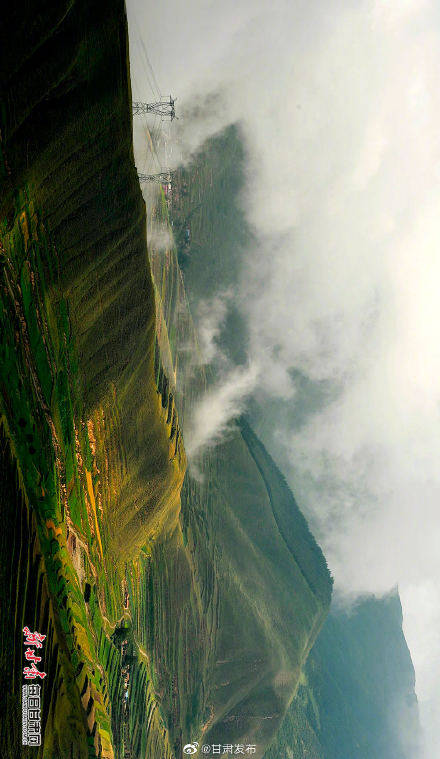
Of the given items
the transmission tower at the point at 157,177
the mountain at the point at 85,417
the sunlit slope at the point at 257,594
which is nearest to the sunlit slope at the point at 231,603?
the sunlit slope at the point at 257,594

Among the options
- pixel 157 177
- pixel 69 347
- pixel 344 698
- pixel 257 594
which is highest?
pixel 157 177

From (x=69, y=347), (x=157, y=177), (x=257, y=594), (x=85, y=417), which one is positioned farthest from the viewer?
(x=257, y=594)

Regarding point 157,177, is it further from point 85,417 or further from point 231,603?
point 231,603

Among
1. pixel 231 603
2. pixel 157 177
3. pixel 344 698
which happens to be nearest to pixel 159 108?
pixel 157 177

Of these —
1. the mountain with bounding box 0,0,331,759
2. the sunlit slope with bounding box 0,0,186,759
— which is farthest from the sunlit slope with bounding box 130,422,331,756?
the sunlit slope with bounding box 0,0,186,759

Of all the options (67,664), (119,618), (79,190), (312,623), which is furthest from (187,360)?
(312,623)

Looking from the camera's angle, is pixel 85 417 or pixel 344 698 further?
pixel 344 698
